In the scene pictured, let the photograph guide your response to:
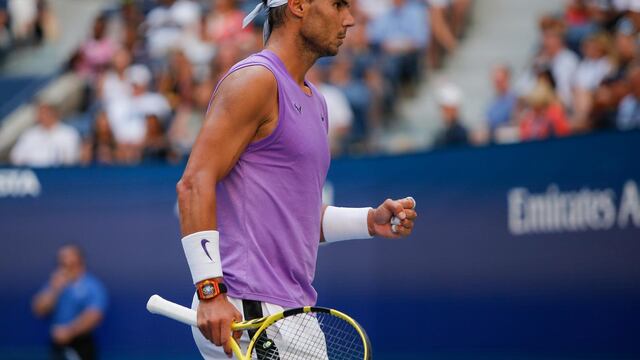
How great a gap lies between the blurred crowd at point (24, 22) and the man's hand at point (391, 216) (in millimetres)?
12022

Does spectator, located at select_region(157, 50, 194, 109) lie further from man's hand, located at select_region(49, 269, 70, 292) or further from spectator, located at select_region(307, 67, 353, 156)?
man's hand, located at select_region(49, 269, 70, 292)

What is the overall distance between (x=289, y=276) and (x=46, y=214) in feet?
24.2

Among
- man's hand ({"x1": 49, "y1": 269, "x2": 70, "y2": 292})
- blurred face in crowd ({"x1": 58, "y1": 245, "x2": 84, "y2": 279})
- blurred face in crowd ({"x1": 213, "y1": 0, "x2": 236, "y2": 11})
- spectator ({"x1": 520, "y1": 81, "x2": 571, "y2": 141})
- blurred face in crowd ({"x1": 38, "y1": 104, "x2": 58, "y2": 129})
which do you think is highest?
blurred face in crowd ({"x1": 213, "y1": 0, "x2": 236, "y2": 11})

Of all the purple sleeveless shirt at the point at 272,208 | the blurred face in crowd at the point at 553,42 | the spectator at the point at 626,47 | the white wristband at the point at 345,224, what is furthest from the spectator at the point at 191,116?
the purple sleeveless shirt at the point at 272,208

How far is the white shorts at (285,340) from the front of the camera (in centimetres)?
391

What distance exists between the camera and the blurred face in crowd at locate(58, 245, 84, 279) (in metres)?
10.5

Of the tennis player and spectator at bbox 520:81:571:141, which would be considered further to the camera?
spectator at bbox 520:81:571:141

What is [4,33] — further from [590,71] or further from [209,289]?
[209,289]

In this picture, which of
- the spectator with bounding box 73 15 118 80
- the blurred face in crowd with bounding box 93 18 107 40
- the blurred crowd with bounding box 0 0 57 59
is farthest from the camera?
the blurred crowd with bounding box 0 0 57 59

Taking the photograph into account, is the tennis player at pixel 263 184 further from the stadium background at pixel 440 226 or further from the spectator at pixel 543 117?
the spectator at pixel 543 117

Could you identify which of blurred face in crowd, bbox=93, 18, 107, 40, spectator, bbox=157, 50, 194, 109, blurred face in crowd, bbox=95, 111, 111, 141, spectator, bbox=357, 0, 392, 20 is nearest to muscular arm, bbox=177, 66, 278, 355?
spectator, bbox=357, 0, 392, 20

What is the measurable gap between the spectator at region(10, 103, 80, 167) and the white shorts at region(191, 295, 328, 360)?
837 centimetres

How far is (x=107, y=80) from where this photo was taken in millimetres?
13523

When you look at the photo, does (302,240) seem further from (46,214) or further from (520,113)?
(46,214)
